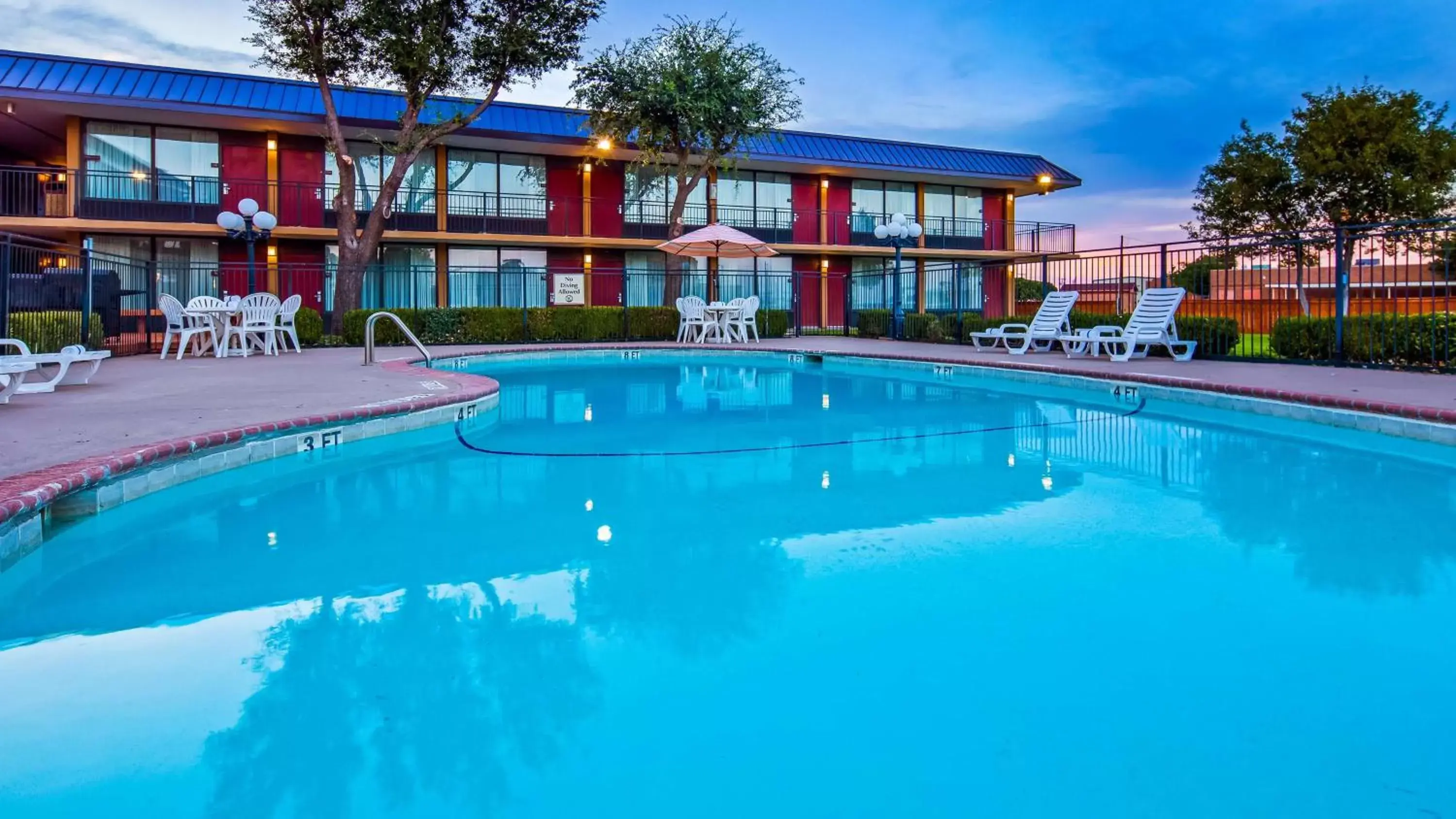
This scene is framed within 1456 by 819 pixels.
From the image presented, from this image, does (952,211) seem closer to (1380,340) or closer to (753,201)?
(753,201)

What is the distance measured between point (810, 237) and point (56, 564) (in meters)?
24.3

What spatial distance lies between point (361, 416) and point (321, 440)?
377 millimetres

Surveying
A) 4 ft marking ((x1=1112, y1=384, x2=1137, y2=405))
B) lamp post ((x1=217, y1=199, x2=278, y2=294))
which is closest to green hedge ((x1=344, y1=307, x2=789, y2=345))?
lamp post ((x1=217, y1=199, x2=278, y2=294))

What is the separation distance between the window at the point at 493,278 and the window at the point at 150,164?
565cm

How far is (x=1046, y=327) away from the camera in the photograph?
1306 cm

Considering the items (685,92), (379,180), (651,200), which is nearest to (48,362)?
(685,92)

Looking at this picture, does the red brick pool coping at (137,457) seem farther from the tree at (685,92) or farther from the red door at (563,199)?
the red door at (563,199)

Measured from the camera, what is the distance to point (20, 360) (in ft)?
21.2

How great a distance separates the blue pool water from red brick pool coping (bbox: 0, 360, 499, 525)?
200 mm

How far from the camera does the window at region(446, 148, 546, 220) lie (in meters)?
23.0

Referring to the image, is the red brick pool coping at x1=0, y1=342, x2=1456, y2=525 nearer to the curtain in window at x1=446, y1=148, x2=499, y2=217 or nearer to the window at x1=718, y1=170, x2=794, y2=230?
the curtain in window at x1=446, y1=148, x2=499, y2=217

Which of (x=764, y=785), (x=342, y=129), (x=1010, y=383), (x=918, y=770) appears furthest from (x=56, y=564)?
(x=342, y=129)

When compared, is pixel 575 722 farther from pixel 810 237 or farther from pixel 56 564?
pixel 810 237

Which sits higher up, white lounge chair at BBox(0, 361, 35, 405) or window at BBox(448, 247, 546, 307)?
window at BBox(448, 247, 546, 307)
